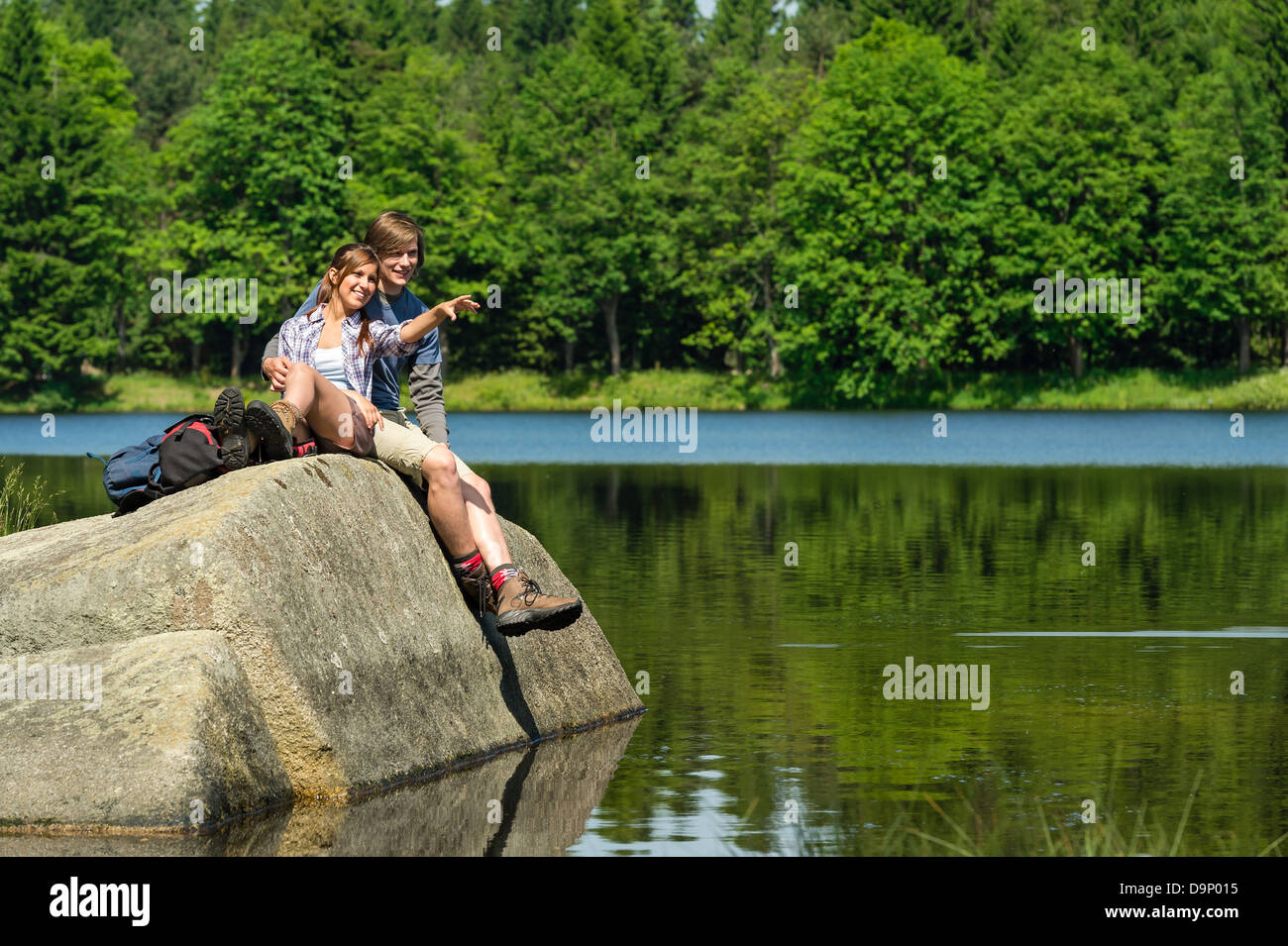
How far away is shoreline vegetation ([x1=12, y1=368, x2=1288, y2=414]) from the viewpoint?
6912 centimetres

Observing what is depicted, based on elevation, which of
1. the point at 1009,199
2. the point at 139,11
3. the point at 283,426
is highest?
the point at 139,11

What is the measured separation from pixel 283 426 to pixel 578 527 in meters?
15.3

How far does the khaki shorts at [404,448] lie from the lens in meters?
10.5

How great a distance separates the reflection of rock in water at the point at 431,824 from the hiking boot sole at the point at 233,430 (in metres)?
1.87

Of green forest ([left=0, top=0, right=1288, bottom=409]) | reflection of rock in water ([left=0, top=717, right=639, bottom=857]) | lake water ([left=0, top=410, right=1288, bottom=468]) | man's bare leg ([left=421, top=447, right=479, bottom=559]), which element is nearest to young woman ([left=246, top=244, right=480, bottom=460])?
man's bare leg ([left=421, top=447, right=479, bottom=559])

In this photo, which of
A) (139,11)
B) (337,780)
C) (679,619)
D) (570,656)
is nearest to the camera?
(337,780)

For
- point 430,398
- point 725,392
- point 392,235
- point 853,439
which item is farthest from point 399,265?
point 725,392

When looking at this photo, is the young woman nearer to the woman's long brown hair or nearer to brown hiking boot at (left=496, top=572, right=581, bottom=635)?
the woman's long brown hair

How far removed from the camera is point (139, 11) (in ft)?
422

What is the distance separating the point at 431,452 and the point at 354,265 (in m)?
1.06

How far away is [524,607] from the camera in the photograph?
9812 millimetres

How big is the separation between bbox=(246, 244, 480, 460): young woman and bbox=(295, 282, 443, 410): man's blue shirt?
8 centimetres
